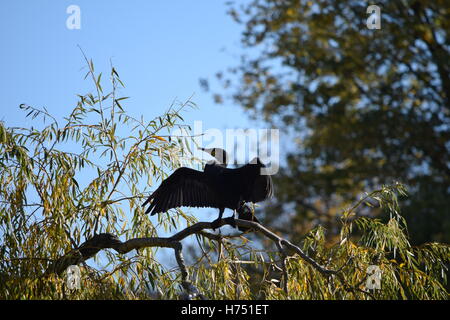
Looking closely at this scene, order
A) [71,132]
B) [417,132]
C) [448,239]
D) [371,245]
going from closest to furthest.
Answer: [371,245] → [71,132] → [448,239] → [417,132]

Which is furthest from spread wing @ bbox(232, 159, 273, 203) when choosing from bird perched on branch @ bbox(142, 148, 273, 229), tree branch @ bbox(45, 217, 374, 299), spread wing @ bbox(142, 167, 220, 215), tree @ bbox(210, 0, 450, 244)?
tree @ bbox(210, 0, 450, 244)

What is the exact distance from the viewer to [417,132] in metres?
10.8

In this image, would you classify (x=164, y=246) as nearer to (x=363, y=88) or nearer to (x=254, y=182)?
(x=254, y=182)

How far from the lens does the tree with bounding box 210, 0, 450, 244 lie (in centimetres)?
1083

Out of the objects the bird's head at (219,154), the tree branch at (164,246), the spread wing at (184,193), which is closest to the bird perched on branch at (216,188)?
the spread wing at (184,193)

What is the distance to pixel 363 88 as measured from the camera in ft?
37.8

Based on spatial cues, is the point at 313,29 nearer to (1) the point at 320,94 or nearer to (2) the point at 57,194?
(1) the point at 320,94

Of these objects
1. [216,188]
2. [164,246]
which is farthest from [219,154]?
[164,246]

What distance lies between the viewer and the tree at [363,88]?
1083 cm

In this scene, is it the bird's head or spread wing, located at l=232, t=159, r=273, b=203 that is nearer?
spread wing, located at l=232, t=159, r=273, b=203

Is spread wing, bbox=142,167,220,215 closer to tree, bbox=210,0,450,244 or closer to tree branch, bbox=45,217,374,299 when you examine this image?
tree branch, bbox=45,217,374,299
